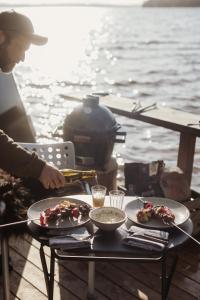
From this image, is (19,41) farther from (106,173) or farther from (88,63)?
(88,63)

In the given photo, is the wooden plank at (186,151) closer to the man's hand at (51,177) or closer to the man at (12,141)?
the man at (12,141)

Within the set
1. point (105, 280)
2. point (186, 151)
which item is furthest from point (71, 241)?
point (186, 151)

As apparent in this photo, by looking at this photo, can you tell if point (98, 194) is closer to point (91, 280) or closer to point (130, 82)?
point (91, 280)

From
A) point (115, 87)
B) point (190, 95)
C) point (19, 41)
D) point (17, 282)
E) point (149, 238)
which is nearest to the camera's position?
point (149, 238)

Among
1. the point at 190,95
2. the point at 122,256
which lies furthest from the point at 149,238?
the point at 190,95

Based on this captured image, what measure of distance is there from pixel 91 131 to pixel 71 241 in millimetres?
2325

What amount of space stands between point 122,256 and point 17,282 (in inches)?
63.2

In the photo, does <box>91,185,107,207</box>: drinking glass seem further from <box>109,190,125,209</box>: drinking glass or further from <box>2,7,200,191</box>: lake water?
<box>2,7,200,191</box>: lake water

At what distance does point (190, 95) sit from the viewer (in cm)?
2000

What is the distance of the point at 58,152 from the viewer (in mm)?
4941

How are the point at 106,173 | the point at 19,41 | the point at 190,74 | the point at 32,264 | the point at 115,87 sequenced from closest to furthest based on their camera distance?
the point at 19,41
the point at 32,264
the point at 106,173
the point at 115,87
the point at 190,74

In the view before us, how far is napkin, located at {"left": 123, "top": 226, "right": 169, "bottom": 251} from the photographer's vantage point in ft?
9.23

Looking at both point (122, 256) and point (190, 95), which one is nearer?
point (122, 256)

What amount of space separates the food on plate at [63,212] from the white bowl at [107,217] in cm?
11
